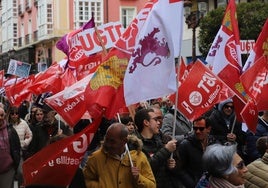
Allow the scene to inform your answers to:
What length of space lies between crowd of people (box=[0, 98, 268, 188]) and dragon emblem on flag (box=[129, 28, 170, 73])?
0.55m

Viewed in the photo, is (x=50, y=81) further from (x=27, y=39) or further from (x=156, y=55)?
(x=27, y=39)

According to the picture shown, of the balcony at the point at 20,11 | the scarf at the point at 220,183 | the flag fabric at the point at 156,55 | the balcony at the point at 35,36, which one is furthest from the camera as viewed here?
the balcony at the point at 20,11

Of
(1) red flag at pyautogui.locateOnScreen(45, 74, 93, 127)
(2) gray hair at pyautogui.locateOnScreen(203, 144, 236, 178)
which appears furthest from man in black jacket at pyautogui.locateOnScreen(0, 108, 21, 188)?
(2) gray hair at pyautogui.locateOnScreen(203, 144, 236, 178)

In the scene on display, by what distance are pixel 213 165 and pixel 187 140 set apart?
2.33 metres

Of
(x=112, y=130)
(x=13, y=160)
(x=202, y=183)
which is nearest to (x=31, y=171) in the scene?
(x=112, y=130)

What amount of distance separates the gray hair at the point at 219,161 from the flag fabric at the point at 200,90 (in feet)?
10.6

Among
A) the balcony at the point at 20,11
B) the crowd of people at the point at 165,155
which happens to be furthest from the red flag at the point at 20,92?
the balcony at the point at 20,11

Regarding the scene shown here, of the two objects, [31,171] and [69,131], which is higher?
[31,171]

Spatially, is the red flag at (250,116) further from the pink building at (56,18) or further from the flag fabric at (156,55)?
the pink building at (56,18)

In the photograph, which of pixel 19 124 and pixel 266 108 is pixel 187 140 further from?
pixel 19 124

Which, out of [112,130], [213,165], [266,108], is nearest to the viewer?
[213,165]

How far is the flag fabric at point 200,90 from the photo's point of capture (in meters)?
7.85

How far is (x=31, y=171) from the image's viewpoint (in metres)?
5.62

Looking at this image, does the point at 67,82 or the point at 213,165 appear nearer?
the point at 213,165
